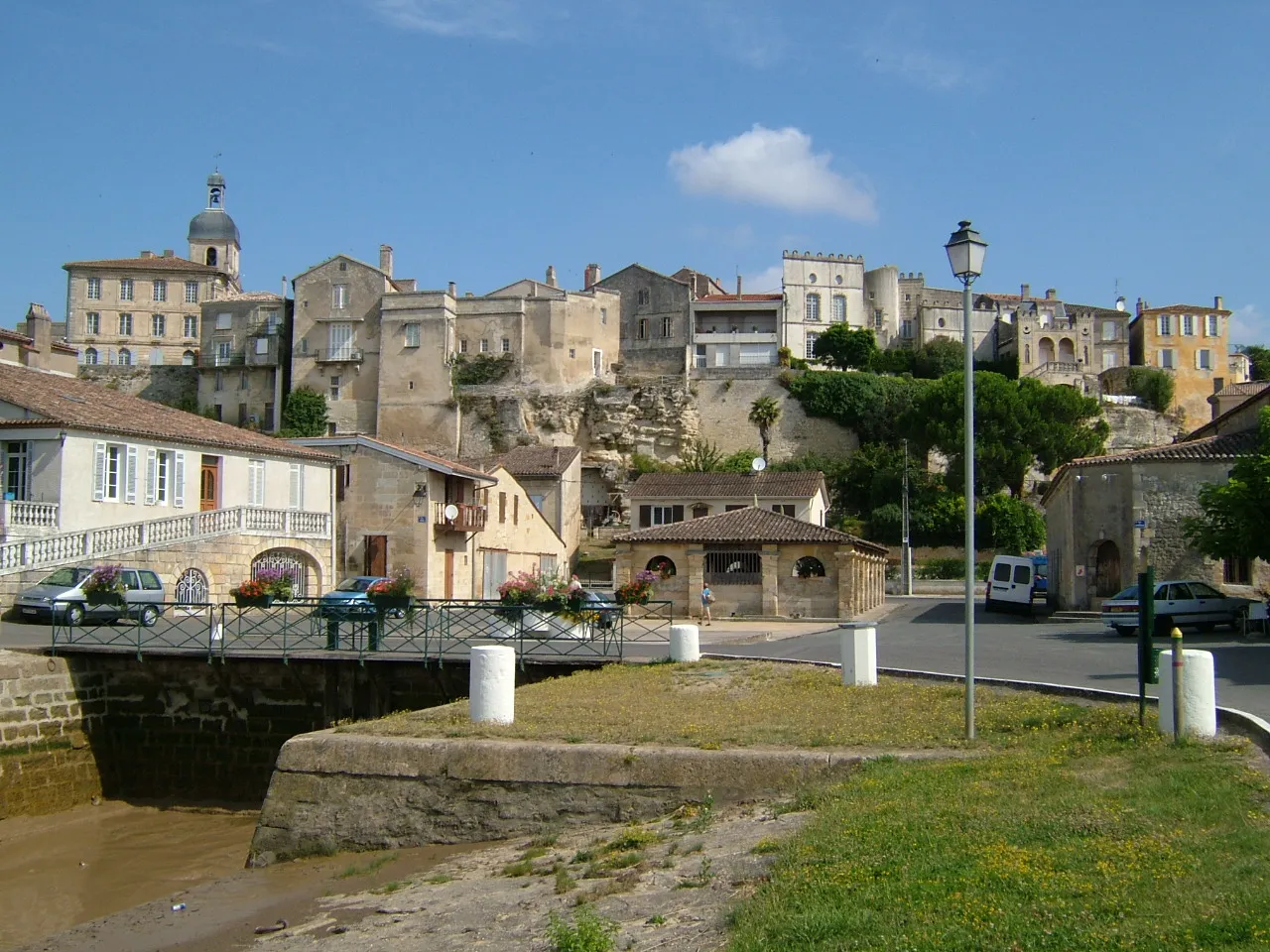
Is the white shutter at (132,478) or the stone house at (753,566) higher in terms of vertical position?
the white shutter at (132,478)

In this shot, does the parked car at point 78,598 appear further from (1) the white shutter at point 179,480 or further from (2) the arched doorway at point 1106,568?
(2) the arched doorway at point 1106,568

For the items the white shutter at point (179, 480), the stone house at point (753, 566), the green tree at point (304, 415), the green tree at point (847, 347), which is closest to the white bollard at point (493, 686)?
the white shutter at point (179, 480)

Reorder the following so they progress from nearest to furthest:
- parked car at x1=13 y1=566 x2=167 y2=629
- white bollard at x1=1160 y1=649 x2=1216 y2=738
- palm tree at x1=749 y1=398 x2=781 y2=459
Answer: white bollard at x1=1160 y1=649 x2=1216 y2=738
parked car at x1=13 y1=566 x2=167 y2=629
palm tree at x1=749 y1=398 x2=781 y2=459

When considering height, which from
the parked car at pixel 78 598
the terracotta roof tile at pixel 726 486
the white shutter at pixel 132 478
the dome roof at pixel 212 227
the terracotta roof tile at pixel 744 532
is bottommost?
the parked car at pixel 78 598

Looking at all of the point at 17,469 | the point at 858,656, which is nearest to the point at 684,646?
the point at 858,656

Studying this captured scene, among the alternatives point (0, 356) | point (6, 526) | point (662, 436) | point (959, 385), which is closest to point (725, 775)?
point (6, 526)

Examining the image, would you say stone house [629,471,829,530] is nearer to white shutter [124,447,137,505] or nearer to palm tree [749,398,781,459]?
palm tree [749,398,781,459]

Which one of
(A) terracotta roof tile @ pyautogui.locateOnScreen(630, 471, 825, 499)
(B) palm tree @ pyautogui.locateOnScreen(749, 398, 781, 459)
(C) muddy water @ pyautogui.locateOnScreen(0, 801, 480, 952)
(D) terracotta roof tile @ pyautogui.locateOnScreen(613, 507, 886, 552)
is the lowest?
(C) muddy water @ pyautogui.locateOnScreen(0, 801, 480, 952)

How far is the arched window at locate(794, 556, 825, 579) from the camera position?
40188mm

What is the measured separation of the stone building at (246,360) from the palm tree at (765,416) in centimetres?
3071

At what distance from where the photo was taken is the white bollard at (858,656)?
671 inches

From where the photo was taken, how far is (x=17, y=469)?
97.9 ft

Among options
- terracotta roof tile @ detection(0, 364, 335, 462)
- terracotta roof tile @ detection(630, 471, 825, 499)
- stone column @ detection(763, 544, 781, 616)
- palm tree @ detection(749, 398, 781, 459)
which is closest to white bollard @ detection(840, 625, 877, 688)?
terracotta roof tile @ detection(0, 364, 335, 462)

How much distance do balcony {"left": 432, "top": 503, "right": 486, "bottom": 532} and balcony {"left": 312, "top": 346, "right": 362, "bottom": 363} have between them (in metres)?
38.4
